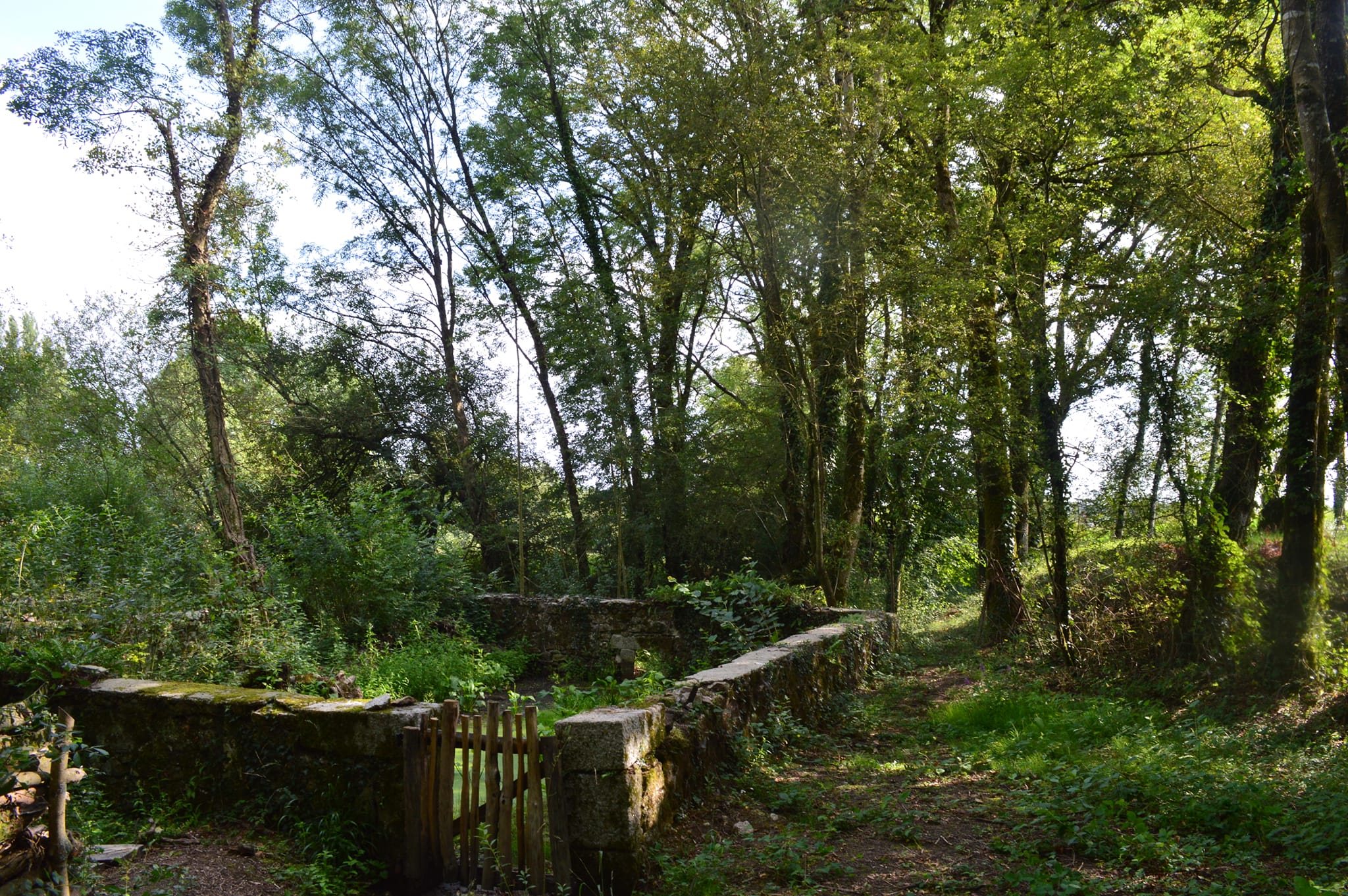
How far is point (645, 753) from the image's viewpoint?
505 cm

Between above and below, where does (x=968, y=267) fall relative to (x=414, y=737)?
above

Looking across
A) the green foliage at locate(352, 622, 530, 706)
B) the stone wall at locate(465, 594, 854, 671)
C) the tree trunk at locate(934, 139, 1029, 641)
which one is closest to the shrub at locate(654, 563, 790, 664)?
the stone wall at locate(465, 594, 854, 671)

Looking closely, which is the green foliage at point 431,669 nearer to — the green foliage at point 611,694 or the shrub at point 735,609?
the green foliage at point 611,694

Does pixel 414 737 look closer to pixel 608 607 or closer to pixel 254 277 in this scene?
pixel 608 607

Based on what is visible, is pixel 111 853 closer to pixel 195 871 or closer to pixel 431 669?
pixel 195 871

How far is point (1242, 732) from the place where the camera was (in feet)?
20.7

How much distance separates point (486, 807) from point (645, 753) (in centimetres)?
95

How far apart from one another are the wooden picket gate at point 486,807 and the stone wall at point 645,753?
11cm

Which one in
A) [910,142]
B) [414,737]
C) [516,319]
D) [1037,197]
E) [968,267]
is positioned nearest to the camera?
[414,737]

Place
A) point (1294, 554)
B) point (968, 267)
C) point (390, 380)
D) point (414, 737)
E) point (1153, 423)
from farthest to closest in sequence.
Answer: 1. point (390, 380)
2. point (968, 267)
3. point (1153, 423)
4. point (1294, 554)
5. point (414, 737)

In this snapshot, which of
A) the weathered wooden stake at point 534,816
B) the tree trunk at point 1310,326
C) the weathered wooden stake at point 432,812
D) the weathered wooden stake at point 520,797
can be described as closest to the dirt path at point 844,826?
the weathered wooden stake at point 534,816

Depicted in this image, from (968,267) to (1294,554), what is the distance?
4.84m

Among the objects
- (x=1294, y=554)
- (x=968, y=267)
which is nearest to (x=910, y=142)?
(x=968, y=267)

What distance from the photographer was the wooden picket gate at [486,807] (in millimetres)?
4711
